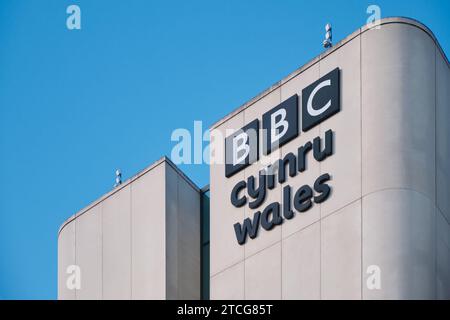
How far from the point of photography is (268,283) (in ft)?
146

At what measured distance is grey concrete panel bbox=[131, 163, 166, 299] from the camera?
4853 cm

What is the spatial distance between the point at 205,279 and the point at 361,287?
9790mm

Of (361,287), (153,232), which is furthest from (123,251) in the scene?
(361,287)


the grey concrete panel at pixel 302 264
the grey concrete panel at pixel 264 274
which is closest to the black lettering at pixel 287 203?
the grey concrete panel at pixel 302 264

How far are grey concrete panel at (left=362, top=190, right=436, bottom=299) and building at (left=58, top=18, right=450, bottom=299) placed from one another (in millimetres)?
26

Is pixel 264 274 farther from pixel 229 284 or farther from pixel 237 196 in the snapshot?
pixel 237 196

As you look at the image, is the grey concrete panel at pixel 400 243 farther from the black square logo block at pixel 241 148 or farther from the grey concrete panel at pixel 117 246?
the grey concrete panel at pixel 117 246

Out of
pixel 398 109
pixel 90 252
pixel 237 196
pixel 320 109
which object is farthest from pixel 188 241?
pixel 398 109

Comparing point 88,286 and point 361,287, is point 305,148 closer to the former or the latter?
point 361,287

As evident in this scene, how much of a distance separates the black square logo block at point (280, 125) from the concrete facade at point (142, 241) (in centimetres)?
491

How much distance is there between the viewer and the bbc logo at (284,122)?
146 feet

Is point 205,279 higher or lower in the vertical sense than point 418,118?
lower

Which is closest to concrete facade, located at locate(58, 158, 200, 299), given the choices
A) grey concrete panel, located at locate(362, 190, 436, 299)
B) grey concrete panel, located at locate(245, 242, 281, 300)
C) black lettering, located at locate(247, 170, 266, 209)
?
grey concrete panel, located at locate(245, 242, 281, 300)

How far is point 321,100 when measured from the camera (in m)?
44.6
